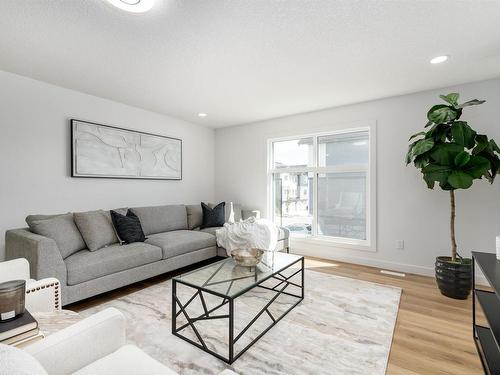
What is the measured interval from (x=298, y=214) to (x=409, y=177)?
178 centimetres

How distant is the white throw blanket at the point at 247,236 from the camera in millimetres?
3603

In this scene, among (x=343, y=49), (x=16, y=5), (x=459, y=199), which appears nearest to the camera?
(x=16, y=5)

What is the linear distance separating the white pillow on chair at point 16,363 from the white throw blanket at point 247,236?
300cm

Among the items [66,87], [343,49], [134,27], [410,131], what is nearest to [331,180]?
[410,131]

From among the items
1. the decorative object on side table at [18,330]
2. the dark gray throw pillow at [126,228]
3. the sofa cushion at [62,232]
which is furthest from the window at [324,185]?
the decorative object on side table at [18,330]

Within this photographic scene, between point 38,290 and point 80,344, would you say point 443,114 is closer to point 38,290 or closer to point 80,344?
point 80,344

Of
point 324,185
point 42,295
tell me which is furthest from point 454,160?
point 42,295

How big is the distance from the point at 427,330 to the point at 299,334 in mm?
1034

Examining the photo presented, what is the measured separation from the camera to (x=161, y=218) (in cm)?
373

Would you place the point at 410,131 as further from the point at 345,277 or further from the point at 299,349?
the point at 299,349

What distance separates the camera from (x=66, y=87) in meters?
3.16

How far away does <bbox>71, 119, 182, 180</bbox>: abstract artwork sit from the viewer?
3295mm

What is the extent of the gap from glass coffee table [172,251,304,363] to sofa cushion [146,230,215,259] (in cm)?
54

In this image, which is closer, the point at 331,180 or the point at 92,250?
the point at 92,250
